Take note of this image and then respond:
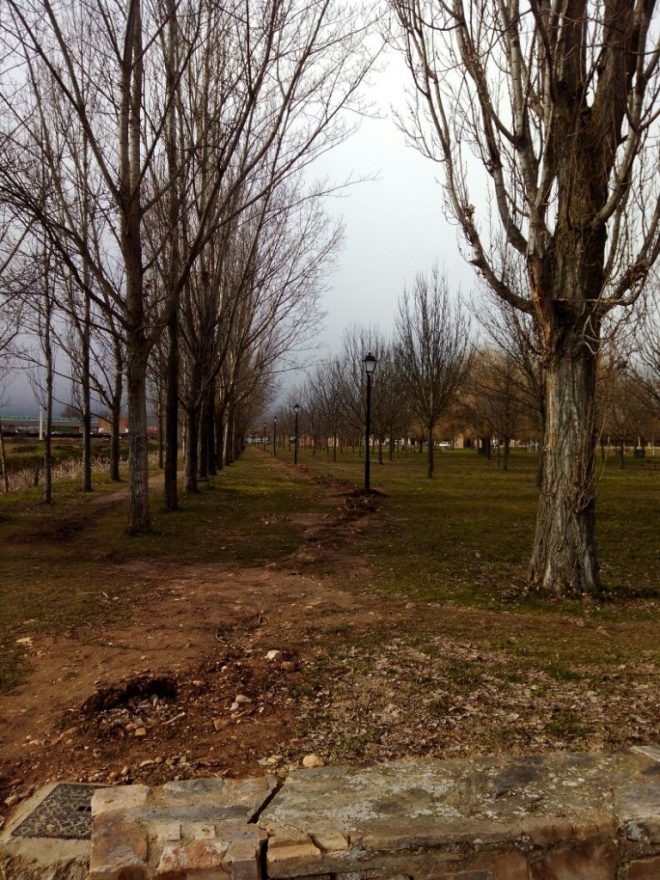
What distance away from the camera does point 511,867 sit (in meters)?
2.44

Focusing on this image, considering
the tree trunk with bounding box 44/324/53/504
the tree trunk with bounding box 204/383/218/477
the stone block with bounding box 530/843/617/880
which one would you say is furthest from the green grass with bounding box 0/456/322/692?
the tree trunk with bounding box 204/383/218/477

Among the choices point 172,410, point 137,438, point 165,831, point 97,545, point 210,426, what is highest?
point 172,410

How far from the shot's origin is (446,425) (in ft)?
166

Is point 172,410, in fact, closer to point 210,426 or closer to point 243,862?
point 210,426

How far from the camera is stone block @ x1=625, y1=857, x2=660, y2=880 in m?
2.53

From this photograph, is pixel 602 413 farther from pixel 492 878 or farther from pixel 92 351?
pixel 92 351

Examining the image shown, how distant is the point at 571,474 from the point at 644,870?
14.3 feet

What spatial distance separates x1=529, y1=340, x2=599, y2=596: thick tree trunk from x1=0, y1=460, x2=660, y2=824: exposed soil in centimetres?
92

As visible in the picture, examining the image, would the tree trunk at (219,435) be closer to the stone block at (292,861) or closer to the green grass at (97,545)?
the green grass at (97,545)

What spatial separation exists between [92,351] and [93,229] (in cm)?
473

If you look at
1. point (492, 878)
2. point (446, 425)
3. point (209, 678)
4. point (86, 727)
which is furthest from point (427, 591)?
point (446, 425)

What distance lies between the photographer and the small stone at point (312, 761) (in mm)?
3151

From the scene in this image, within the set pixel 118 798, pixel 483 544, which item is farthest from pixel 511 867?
pixel 483 544

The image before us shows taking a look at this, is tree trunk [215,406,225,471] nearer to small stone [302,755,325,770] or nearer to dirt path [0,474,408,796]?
dirt path [0,474,408,796]
